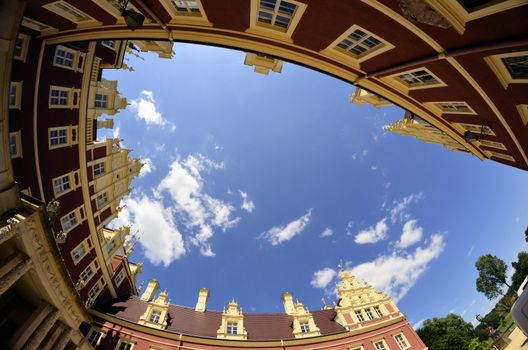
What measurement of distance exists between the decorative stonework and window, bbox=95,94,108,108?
27.4 meters

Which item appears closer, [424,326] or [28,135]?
[28,135]

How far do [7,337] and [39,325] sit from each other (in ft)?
5.63

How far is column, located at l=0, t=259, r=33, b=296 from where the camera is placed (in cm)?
1073

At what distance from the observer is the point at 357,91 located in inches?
870

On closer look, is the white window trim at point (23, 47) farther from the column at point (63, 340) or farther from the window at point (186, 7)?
the column at point (63, 340)

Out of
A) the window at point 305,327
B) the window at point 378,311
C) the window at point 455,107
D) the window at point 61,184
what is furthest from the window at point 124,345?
the window at point 455,107

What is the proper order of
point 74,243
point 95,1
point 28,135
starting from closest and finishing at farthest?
1. point 95,1
2. point 28,135
3. point 74,243

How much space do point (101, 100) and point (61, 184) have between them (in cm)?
1052

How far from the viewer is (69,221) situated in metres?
20.4

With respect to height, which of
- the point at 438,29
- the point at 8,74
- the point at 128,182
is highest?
the point at 128,182

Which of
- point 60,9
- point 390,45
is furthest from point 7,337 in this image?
point 390,45

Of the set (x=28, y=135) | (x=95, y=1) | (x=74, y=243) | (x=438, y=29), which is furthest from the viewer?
(x=74, y=243)

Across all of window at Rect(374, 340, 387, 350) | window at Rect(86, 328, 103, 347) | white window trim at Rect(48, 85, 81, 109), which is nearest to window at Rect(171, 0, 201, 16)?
white window trim at Rect(48, 85, 81, 109)

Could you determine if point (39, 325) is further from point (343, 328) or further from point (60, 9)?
point (343, 328)
